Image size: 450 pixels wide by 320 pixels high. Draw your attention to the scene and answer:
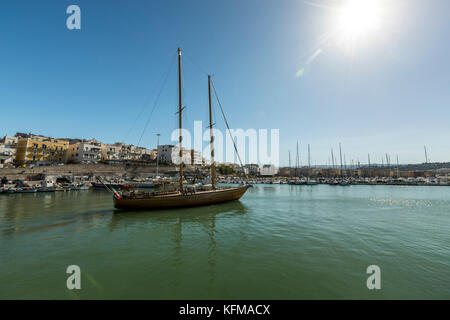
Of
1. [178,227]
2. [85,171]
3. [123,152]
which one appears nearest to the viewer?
[178,227]

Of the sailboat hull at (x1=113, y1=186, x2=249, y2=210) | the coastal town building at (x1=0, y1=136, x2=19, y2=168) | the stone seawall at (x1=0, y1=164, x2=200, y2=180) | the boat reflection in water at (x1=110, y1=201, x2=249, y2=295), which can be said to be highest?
the coastal town building at (x1=0, y1=136, x2=19, y2=168)

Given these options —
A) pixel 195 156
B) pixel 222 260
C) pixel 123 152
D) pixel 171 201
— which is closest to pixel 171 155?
pixel 195 156

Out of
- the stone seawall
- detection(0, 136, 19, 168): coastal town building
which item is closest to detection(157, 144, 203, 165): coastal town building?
the stone seawall

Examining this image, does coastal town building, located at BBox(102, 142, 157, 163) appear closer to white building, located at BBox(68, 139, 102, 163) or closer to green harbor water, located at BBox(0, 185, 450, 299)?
white building, located at BBox(68, 139, 102, 163)

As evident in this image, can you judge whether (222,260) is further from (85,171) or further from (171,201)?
(85,171)

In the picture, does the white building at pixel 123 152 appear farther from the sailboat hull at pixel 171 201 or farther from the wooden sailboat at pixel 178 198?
the sailboat hull at pixel 171 201

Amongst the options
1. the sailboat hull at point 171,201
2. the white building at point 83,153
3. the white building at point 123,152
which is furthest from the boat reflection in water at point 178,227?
the white building at point 123,152

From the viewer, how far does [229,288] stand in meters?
4.93
